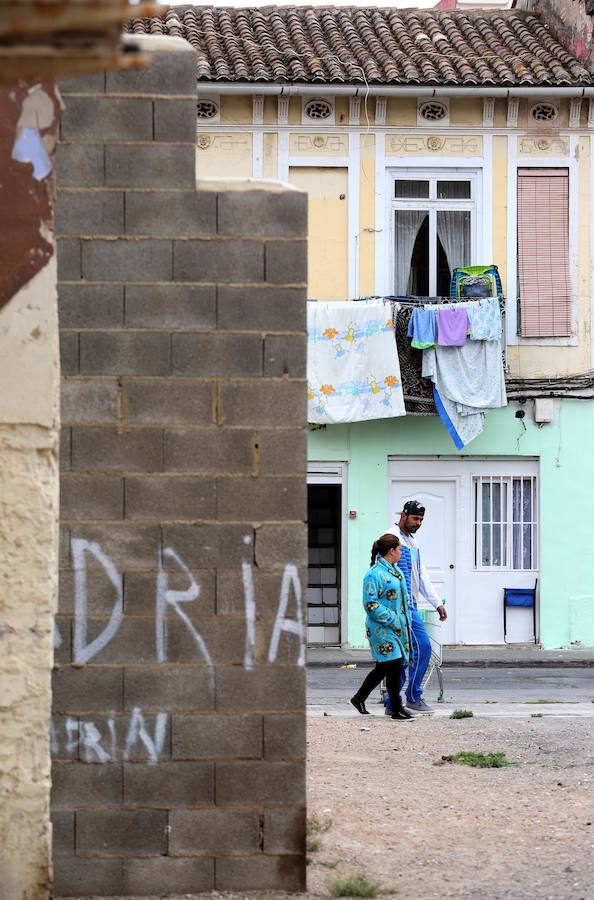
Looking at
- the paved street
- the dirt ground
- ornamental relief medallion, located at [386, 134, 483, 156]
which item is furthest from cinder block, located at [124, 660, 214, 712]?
ornamental relief medallion, located at [386, 134, 483, 156]

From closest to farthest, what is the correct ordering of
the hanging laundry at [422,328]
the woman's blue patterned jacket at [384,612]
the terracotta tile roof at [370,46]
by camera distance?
the woman's blue patterned jacket at [384,612] < the hanging laundry at [422,328] < the terracotta tile roof at [370,46]

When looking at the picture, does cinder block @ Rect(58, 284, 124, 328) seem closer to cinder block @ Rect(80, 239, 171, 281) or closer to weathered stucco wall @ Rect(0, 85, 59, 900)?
cinder block @ Rect(80, 239, 171, 281)

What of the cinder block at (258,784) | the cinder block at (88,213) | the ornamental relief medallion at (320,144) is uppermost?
the ornamental relief medallion at (320,144)

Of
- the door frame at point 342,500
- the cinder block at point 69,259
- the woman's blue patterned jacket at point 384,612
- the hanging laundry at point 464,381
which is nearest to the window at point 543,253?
the hanging laundry at point 464,381

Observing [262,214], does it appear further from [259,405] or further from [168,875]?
[168,875]

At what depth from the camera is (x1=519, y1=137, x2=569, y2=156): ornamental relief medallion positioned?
21656 mm

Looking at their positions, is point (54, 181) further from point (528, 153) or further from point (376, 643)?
point (528, 153)

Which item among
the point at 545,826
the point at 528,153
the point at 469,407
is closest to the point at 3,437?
the point at 545,826

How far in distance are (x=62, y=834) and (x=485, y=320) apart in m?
15.0

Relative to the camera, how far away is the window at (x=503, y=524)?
71.2ft

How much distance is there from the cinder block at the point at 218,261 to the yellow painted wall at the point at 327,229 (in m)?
14.4

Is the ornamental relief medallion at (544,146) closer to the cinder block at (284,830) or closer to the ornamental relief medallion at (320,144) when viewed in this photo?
the ornamental relief medallion at (320,144)

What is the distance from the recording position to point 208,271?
6840 mm

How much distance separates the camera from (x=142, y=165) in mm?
6824
